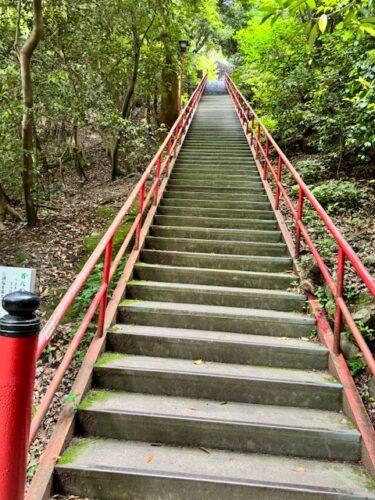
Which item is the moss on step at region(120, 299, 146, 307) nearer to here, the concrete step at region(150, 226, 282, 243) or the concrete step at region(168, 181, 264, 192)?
the concrete step at region(150, 226, 282, 243)

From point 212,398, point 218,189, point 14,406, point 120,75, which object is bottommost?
point 212,398

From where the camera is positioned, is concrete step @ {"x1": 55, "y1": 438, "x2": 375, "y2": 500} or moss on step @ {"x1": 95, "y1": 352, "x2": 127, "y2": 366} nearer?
concrete step @ {"x1": 55, "y1": 438, "x2": 375, "y2": 500}

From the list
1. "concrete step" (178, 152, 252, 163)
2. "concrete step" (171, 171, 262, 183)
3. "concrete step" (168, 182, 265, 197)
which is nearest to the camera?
"concrete step" (168, 182, 265, 197)

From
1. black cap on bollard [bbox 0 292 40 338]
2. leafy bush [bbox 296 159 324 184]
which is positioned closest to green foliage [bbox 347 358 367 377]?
black cap on bollard [bbox 0 292 40 338]

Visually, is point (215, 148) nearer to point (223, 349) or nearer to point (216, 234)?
point (216, 234)

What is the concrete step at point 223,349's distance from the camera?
3.42 meters

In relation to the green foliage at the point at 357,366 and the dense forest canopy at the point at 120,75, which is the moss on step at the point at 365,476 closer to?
the green foliage at the point at 357,366

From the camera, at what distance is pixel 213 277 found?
4625 millimetres

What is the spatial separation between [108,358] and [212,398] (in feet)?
2.99

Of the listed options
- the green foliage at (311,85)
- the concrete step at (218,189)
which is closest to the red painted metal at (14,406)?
the green foliage at (311,85)

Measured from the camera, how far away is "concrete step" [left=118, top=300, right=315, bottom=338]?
12.5ft

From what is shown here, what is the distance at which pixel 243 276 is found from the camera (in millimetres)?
4602

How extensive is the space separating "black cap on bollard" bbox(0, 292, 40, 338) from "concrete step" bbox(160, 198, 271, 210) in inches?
212

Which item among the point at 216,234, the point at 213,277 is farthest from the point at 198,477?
the point at 216,234
